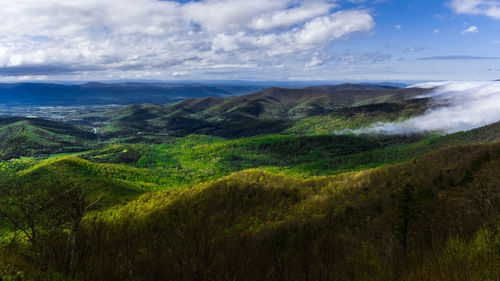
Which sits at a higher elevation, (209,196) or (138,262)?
(138,262)

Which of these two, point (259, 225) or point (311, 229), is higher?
point (311, 229)

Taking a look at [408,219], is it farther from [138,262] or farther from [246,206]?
[246,206]

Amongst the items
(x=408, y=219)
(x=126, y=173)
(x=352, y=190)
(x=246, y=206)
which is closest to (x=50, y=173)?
(x=126, y=173)

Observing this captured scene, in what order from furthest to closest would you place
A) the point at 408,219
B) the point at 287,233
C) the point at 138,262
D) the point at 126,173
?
the point at 126,173
the point at 287,233
the point at 408,219
the point at 138,262

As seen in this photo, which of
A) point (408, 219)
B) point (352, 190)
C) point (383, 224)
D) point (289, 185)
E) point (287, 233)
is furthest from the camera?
point (289, 185)

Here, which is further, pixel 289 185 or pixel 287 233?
pixel 289 185

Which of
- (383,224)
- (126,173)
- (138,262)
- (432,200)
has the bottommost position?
(126,173)

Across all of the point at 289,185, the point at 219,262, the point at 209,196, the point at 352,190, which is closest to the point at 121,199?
the point at 209,196

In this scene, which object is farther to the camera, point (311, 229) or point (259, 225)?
point (259, 225)

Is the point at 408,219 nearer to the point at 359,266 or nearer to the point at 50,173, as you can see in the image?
the point at 359,266
